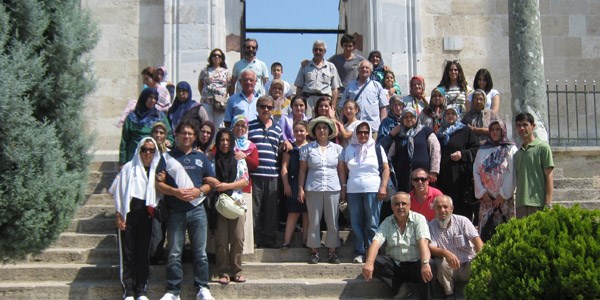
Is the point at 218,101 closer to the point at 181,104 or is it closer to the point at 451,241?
the point at 181,104

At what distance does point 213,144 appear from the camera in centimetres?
846

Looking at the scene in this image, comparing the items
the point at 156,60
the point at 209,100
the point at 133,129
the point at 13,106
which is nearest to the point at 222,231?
the point at 133,129

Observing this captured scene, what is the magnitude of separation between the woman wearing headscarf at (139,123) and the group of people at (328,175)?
0.5 inches

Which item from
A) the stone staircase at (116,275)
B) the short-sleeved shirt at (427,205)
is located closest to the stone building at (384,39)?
the stone staircase at (116,275)

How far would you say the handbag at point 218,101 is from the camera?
9.64 metres

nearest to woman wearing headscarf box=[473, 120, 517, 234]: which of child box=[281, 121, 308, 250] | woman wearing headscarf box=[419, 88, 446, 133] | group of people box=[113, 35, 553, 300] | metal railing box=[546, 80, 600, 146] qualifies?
group of people box=[113, 35, 553, 300]

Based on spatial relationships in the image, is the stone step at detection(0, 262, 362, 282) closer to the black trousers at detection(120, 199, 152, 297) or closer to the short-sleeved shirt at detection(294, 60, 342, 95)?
the black trousers at detection(120, 199, 152, 297)

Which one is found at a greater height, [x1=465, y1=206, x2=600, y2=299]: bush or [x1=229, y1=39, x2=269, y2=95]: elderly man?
[x1=229, y1=39, x2=269, y2=95]: elderly man

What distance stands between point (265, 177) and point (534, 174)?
274 centimetres

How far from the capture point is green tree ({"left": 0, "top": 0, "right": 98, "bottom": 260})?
4.65 meters

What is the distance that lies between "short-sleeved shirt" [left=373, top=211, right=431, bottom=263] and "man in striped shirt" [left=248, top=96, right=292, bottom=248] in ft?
4.17

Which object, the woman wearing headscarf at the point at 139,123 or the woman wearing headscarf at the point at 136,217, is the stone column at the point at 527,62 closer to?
the woman wearing headscarf at the point at 139,123

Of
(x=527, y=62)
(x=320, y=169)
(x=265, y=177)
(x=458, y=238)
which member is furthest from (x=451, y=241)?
(x=527, y=62)

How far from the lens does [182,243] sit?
7.38 meters
